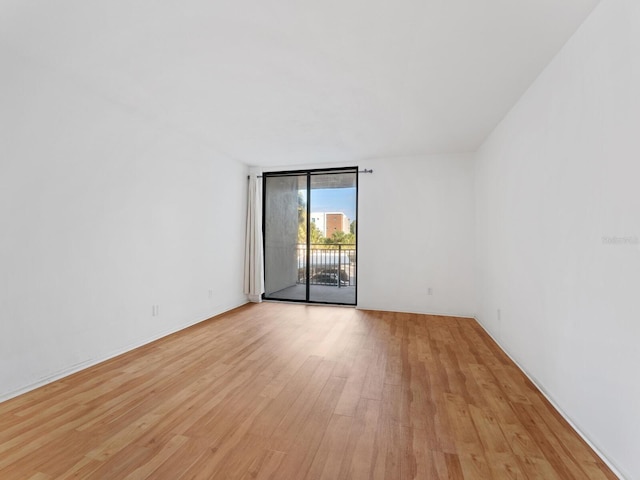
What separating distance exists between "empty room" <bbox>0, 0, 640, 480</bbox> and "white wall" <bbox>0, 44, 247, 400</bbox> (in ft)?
0.06

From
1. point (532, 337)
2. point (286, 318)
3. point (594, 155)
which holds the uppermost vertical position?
point (594, 155)

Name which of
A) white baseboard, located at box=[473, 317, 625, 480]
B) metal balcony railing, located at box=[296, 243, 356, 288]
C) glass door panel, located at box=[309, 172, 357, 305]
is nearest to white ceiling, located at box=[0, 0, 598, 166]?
glass door panel, located at box=[309, 172, 357, 305]

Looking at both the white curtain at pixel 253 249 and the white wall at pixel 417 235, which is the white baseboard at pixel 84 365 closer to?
the white curtain at pixel 253 249

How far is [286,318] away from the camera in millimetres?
4320

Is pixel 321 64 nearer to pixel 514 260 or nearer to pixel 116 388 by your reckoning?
pixel 514 260

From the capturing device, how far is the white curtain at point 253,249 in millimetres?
5227

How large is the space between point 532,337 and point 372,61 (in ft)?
8.35

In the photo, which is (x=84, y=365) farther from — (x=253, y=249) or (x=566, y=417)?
(x=566, y=417)

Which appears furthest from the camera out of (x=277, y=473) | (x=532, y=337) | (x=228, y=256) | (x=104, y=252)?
(x=228, y=256)

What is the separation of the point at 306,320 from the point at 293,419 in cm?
233

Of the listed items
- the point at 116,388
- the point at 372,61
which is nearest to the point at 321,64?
the point at 372,61

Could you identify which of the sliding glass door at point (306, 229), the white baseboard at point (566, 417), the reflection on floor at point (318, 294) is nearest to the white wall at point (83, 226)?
the sliding glass door at point (306, 229)

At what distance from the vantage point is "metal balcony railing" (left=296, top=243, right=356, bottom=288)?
5512 millimetres

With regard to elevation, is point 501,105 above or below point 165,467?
above
